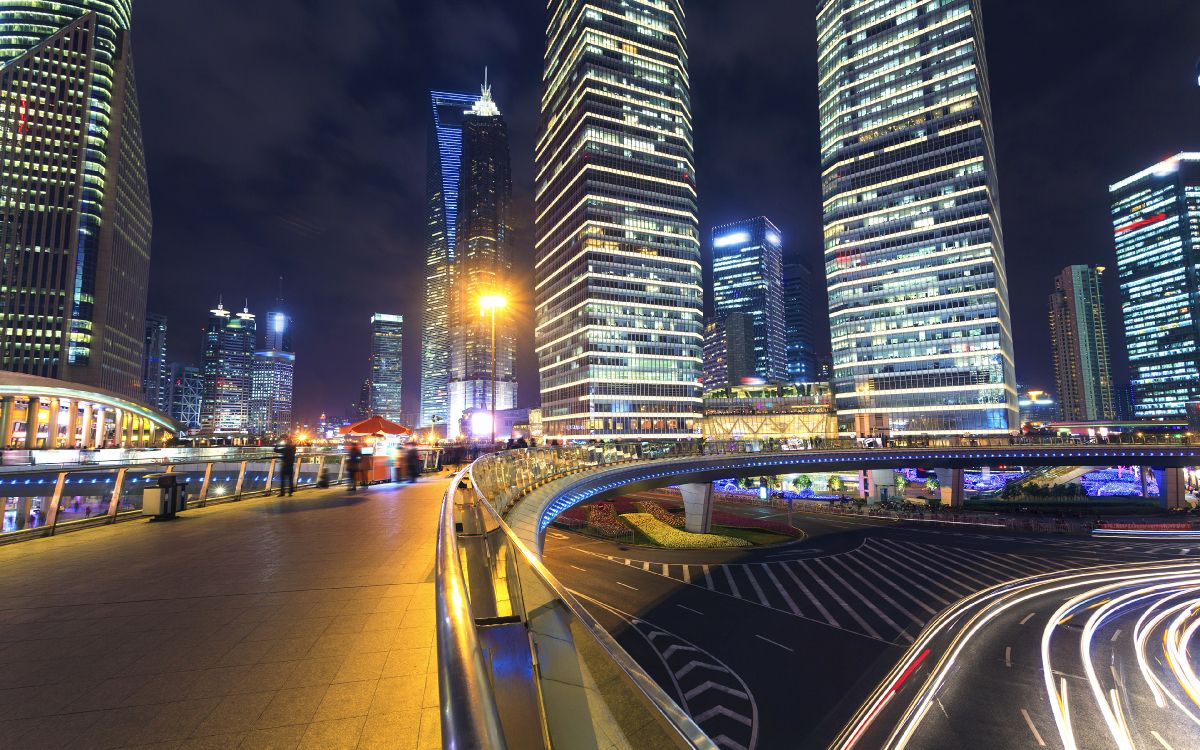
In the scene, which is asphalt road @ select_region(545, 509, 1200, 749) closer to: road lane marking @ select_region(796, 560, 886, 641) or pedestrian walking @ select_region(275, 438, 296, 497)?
road lane marking @ select_region(796, 560, 886, 641)

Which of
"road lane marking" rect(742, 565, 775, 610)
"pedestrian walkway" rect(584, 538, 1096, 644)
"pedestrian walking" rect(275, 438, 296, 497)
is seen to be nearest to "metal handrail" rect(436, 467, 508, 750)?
"pedestrian walking" rect(275, 438, 296, 497)

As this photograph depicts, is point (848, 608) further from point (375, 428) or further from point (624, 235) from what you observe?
point (624, 235)

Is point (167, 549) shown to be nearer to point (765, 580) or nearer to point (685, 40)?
point (765, 580)

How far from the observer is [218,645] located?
18.3 feet

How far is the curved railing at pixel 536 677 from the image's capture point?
1.33 metres

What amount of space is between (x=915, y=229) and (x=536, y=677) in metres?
138

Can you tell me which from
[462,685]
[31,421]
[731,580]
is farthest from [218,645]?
[31,421]

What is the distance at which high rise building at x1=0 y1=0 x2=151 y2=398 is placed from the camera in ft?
302

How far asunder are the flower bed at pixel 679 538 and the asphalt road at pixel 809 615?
243cm

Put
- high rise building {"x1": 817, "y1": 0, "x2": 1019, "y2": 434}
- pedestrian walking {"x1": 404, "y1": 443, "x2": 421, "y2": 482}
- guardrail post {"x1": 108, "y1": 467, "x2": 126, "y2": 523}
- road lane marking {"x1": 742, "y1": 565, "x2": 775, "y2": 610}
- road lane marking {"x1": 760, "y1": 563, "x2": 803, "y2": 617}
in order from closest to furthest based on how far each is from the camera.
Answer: guardrail post {"x1": 108, "y1": 467, "x2": 126, "y2": 523}
pedestrian walking {"x1": 404, "y1": 443, "x2": 421, "y2": 482}
road lane marking {"x1": 760, "y1": 563, "x2": 803, "y2": 617}
road lane marking {"x1": 742, "y1": 565, "x2": 775, "y2": 610}
high rise building {"x1": 817, "y1": 0, "x2": 1019, "y2": 434}

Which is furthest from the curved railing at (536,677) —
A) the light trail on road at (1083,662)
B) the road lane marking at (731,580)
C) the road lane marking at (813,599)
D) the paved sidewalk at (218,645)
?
the road lane marking at (731,580)

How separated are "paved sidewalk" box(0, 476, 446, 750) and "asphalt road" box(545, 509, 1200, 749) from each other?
1691 centimetres

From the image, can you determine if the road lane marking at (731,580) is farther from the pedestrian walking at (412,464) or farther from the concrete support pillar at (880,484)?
the concrete support pillar at (880,484)

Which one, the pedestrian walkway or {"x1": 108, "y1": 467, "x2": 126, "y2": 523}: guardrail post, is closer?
{"x1": 108, "y1": 467, "x2": 126, "y2": 523}: guardrail post
